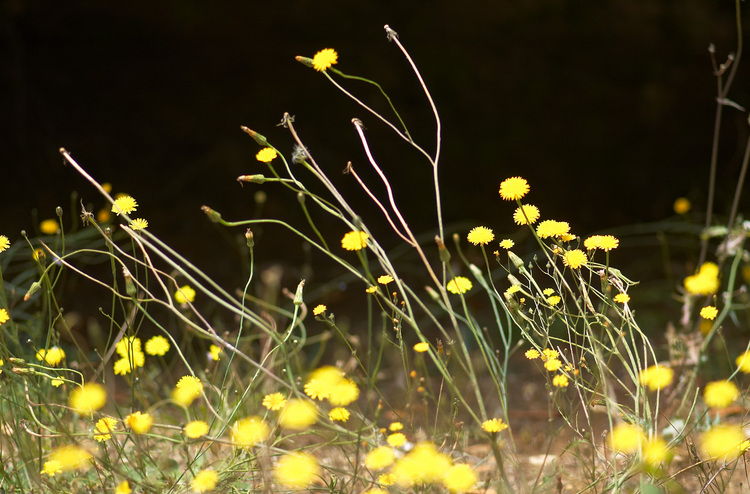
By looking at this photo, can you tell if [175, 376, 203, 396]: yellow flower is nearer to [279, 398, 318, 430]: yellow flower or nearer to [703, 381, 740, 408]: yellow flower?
[279, 398, 318, 430]: yellow flower

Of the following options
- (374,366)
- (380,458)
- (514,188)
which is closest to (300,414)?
(380,458)

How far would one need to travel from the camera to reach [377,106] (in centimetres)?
265

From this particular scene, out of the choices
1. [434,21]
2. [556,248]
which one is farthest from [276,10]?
[556,248]

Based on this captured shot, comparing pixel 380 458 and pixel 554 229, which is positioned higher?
pixel 554 229

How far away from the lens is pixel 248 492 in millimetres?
962

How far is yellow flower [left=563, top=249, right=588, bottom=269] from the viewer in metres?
0.96

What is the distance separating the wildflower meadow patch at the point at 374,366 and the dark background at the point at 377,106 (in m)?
0.10

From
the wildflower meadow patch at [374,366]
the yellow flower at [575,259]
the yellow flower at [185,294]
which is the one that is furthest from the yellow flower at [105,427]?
the yellow flower at [575,259]

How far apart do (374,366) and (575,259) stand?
1.07 meters

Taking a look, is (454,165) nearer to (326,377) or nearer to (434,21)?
(434,21)

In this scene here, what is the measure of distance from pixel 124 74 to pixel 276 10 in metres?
0.75

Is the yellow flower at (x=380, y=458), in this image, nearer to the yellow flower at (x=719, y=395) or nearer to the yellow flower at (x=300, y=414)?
the yellow flower at (x=300, y=414)

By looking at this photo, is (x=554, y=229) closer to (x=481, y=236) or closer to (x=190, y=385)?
(x=481, y=236)

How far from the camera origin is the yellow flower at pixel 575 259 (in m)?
0.96
